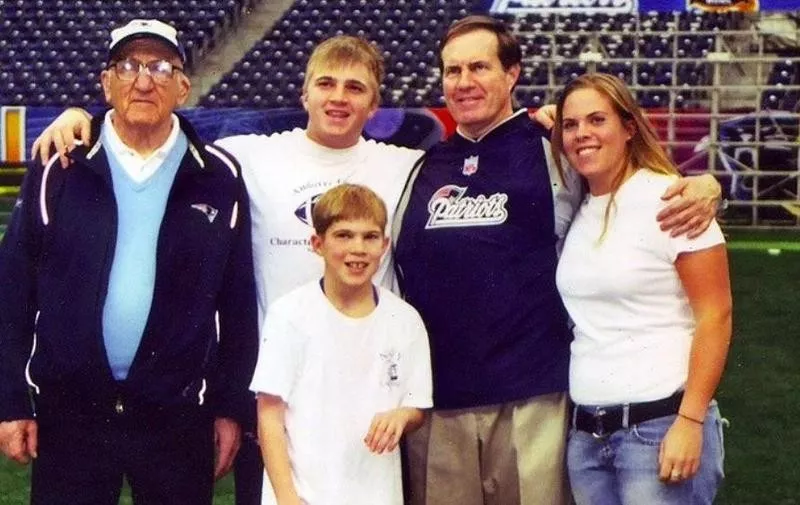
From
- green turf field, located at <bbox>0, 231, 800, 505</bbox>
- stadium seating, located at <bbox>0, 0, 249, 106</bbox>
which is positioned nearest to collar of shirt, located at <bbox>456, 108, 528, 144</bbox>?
green turf field, located at <bbox>0, 231, 800, 505</bbox>

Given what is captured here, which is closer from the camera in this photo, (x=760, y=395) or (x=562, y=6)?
(x=760, y=395)

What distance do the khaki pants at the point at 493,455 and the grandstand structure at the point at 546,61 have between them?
38.5 ft

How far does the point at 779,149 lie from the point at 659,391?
12.8m

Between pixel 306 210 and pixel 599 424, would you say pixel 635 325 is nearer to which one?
pixel 599 424

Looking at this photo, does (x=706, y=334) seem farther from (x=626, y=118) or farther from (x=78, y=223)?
(x=78, y=223)

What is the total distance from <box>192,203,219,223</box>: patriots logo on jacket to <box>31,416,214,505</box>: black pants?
0.52 metres

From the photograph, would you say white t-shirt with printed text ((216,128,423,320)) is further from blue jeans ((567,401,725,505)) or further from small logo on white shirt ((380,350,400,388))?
blue jeans ((567,401,725,505))

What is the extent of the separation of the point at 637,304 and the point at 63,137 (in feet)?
4.94

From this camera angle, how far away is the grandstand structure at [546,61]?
1500 cm

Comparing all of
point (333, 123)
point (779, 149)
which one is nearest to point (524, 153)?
point (333, 123)

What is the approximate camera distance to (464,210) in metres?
3.17

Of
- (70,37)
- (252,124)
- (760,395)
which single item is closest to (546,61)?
(252,124)

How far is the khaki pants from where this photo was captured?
3.13 meters

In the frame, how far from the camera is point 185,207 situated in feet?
10.2
